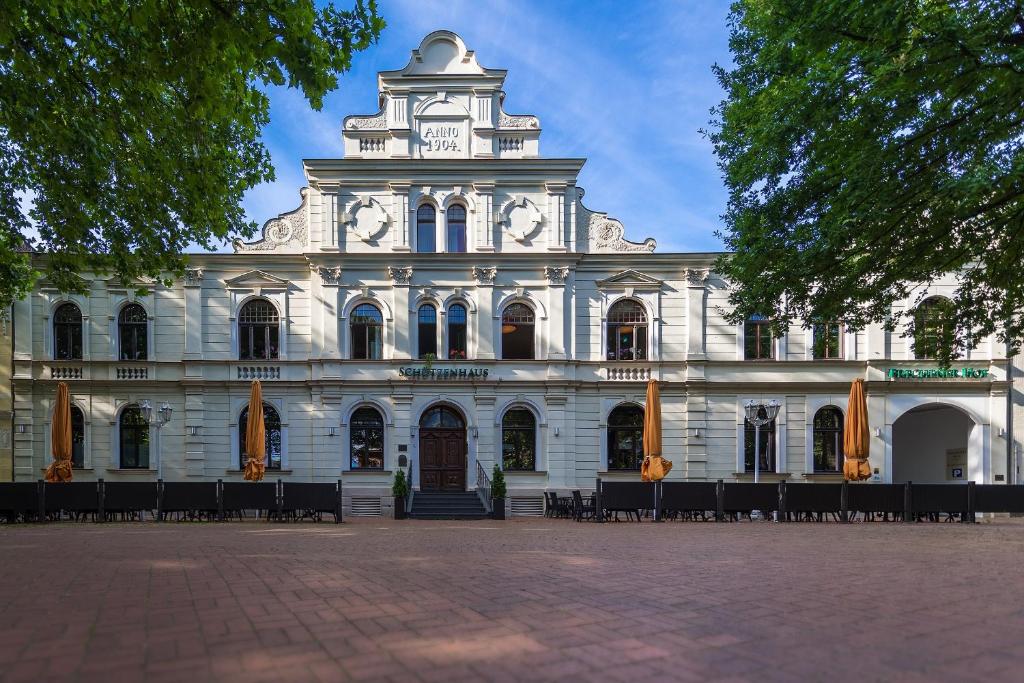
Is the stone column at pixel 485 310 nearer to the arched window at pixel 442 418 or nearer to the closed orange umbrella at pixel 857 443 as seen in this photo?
the arched window at pixel 442 418

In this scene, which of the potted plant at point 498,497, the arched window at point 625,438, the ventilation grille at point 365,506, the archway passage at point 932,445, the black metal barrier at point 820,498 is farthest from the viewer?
the archway passage at point 932,445

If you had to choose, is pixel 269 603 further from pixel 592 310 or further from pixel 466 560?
pixel 592 310

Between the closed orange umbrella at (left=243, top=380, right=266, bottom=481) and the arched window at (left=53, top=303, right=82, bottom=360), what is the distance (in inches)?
323

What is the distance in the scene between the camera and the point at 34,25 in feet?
29.6

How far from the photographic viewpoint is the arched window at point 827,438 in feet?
72.9

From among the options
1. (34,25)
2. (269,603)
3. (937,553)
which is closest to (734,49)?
(937,553)

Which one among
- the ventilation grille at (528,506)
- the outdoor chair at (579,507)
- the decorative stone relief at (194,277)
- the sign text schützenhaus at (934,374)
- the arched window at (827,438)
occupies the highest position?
the decorative stone relief at (194,277)

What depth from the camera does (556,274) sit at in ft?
72.5

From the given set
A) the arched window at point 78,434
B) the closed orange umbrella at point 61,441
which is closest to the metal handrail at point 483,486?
the closed orange umbrella at point 61,441

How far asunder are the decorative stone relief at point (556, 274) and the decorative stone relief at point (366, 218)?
Result: 565cm

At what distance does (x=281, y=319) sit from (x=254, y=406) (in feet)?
14.7

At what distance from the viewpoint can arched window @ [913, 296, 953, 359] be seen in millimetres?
13469

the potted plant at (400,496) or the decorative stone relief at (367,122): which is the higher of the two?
the decorative stone relief at (367,122)

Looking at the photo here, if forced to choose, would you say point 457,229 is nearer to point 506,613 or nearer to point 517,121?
point 517,121
